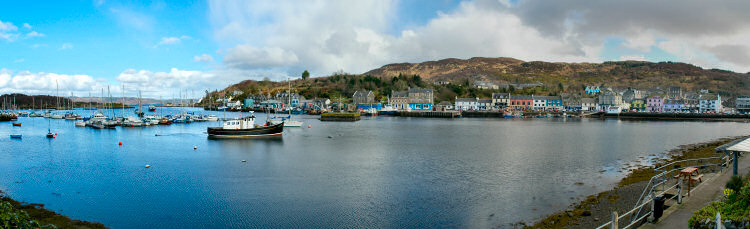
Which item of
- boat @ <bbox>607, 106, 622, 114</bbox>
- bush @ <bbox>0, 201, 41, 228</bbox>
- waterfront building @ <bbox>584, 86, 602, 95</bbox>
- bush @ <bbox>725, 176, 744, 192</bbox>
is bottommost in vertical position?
bush @ <bbox>725, 176, 744, 192</bbox>

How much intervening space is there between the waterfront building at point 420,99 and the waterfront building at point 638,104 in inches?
2071

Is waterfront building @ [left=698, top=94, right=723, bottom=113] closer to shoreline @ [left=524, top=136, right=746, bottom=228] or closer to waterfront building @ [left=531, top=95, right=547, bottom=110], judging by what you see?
waterfront building @ [left=531, top=95, right=547, bottom=110]

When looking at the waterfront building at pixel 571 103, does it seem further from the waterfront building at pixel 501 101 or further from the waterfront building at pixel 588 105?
the waterfront building at pixel 501 101

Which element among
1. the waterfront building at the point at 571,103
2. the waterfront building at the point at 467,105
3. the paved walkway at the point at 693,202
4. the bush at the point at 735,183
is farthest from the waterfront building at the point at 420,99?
the bush at the point at 735,183

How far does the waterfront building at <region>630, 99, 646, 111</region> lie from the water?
82.5m

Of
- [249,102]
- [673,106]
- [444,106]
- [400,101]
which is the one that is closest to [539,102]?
[444,106]

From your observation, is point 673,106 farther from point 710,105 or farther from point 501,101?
point 501,101

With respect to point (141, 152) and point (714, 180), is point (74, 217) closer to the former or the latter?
point (141, 152)

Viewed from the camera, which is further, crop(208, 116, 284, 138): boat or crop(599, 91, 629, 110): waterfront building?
crop(599, 91, 629, 110): waterfront building

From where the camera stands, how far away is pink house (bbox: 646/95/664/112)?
314 feet

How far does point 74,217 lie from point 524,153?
24699 millimetres

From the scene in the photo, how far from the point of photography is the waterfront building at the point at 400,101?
323ft

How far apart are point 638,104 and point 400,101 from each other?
61.1 meters

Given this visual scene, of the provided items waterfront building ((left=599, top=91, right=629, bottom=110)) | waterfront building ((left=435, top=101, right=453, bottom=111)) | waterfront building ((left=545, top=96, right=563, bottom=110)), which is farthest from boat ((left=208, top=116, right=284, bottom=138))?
waterfront building ((left=599, top=91, right=629, bottom=110))
